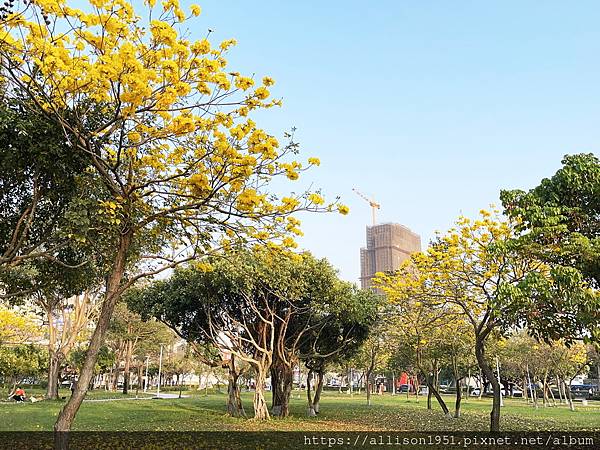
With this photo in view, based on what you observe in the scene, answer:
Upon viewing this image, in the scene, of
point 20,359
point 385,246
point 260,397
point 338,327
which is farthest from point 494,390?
point 385,246

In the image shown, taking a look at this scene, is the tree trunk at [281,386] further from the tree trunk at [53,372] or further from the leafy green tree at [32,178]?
the tree trunk at [53,372]

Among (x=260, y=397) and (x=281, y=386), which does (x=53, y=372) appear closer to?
(x=281, y=386)

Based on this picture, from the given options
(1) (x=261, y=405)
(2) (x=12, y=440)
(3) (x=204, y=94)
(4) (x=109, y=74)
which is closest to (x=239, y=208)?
(3) (x=204, y=94)

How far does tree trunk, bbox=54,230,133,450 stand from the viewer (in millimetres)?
7359

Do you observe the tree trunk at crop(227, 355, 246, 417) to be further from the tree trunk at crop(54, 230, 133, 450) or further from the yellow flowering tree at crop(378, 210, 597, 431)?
the tree trunk at crop(54, 230, 133, 450)

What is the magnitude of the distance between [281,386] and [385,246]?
78.2 metres

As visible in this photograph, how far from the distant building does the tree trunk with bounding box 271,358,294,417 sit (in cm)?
6504

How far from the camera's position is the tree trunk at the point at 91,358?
7.36 metres

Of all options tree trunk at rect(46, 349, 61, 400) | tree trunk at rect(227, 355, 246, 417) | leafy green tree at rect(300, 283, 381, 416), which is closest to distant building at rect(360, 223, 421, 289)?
tree trunk at rect(46, 349, 61, 400)

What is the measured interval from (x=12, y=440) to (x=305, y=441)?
622 centimetres

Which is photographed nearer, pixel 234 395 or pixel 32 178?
pixel 32 178

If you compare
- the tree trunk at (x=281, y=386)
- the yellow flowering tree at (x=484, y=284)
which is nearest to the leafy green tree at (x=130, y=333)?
the tree trunk at (x=281, y=386)

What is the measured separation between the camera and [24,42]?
21.4 ft

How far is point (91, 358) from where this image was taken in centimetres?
779
